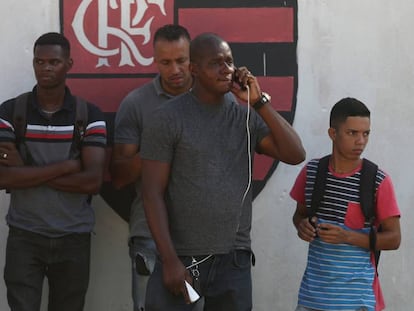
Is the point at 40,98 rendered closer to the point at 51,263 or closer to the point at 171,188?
the point at 51,263

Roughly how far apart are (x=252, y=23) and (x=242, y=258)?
184 centimetres

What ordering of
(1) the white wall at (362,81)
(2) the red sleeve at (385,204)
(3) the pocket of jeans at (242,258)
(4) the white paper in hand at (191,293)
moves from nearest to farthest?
1. (4) the white paper in hand at (191,293)
2. (3) the pocket of jeans at (242,258)
3. (2) the red sleeve at (385,204)
4. (1) the white wall at (362,81)

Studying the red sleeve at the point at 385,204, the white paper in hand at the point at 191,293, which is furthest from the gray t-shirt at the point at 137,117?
the red sleeve at the point at 385,204

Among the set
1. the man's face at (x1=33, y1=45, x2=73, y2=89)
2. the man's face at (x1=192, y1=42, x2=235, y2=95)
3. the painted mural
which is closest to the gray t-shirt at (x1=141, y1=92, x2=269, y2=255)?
the man's face at (x1=192, y1=42, x2=235, y2=95)

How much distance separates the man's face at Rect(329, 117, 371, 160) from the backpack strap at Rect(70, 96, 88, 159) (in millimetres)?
1415

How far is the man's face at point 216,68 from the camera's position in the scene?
368 cm

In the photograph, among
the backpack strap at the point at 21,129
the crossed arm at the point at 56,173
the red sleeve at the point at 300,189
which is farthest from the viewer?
the backpack strap at the point at 21,129

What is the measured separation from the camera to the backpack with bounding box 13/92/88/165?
4613 millimetres

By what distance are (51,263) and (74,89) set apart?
1145 millimetres

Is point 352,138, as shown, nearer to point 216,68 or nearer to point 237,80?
point 237,80

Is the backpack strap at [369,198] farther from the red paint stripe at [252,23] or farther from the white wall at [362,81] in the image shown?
the red paint stripe at [252,23]

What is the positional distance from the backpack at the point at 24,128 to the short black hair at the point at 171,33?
600mm

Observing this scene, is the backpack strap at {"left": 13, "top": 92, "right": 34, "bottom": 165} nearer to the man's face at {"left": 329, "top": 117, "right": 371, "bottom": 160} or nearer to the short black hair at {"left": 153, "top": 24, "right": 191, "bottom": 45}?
the short black hair at {"left": 153, "top": 24, "right": 191, "bottom": 45}

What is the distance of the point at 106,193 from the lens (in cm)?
516
